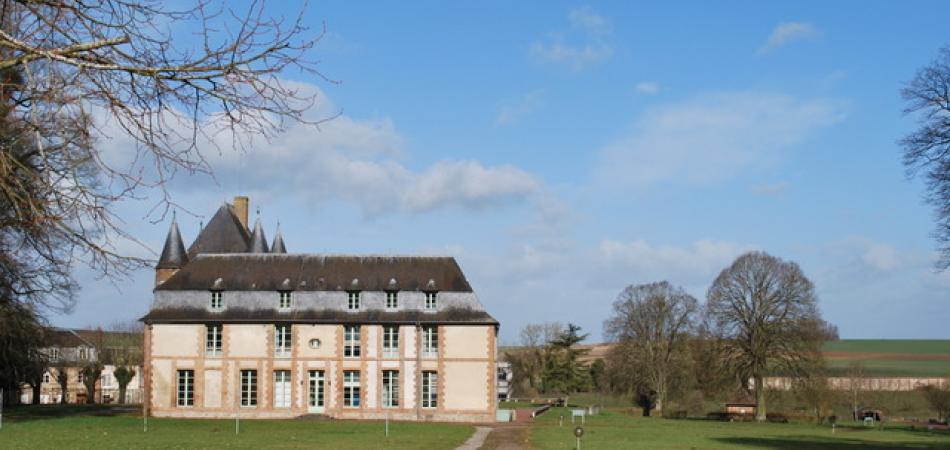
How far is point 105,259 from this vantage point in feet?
19.4

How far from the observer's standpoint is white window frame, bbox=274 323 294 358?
4553 centimetres

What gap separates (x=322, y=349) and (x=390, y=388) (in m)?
3.53

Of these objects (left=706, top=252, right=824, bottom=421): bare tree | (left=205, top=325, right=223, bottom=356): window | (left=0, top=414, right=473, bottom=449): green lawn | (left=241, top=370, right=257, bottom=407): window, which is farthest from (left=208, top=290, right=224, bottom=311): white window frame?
(left=706, top=252, right=824, bottom=421): bare tree

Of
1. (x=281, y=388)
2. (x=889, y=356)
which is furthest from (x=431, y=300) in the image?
(x=889, y=356)

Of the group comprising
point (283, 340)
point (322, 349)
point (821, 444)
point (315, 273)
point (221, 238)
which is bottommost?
point (821, 444)

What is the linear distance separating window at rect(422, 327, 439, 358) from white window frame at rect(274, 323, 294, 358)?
6002 mm

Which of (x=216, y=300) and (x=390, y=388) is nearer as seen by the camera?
(x=390, y=388)

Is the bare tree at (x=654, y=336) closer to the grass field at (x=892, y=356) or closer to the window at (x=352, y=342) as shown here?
the grass field at (x=892, y=356)

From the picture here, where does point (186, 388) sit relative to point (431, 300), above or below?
below

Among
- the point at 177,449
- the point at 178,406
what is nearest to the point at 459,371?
the point at 178,406

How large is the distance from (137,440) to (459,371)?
1977 cm

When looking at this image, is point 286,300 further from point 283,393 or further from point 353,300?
point 283,393

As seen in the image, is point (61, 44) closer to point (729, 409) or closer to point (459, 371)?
A: point (459, 371)

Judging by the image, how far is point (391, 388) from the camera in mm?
45156
